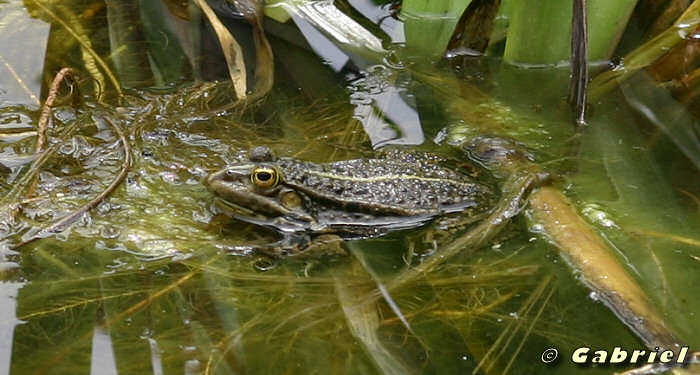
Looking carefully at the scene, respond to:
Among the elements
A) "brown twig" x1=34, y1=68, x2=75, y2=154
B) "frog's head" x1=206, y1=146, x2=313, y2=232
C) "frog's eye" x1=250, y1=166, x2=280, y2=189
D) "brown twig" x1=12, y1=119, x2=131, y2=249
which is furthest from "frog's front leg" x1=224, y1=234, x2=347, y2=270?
"brown twig" x1=34, y1=68, x2=75, y2=154

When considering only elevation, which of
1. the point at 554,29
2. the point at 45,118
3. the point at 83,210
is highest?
the point at 554,29

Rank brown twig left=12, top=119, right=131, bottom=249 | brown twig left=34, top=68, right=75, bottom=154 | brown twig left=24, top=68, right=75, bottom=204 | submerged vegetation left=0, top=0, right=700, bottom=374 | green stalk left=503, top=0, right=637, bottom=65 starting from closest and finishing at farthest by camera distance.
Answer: submerged vegetation left=0, top=0, right=700, bottom=374
brown twig left=12, top=119, right=131, bottom=249
brown twig left=24, top=68, right=75, bottom=204
brown twig left=34, top=68, right=75, bottom=154
green stalk left=503, top=0, right=637, bottom=65

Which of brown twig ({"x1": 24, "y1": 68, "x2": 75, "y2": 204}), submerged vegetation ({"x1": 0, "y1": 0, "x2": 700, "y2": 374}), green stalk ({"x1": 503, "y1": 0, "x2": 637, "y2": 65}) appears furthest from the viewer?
green stalk ({"x1": 503, "y1": 0, "x2": 637, "y2": 65})

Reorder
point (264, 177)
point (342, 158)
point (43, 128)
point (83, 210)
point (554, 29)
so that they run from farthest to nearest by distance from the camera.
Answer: point (554, 29), point (342, 158), point (43, 128), point (264, 177), point (83, 210)

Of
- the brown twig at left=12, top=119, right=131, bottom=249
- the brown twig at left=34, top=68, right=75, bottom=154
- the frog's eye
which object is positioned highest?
the frog's eye

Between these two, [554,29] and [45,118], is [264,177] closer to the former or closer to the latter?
[45,118]

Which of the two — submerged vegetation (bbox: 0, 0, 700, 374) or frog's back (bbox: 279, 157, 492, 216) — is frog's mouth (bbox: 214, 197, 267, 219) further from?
frog's back (bbox: 279, 157, 492, 216)

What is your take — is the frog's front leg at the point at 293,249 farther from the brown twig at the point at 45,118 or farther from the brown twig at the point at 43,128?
the brown twig at the point at 45,118

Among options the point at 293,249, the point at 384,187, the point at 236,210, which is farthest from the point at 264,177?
the point at 384,187
